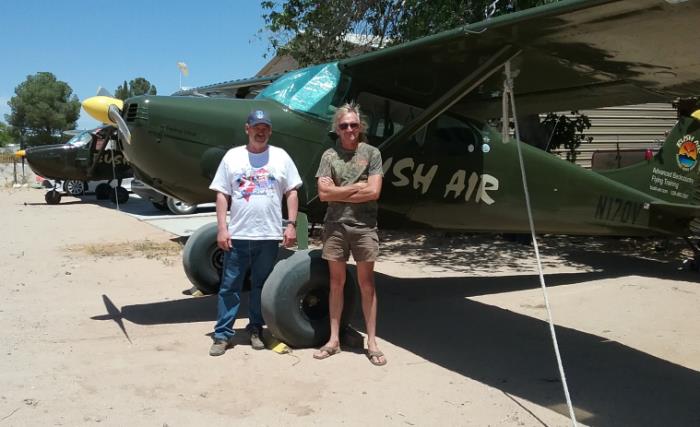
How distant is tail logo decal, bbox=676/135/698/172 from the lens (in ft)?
25.3

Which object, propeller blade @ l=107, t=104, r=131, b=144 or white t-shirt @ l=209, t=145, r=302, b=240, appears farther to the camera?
propeller blade @ l=107, t=104, r=131, b=144

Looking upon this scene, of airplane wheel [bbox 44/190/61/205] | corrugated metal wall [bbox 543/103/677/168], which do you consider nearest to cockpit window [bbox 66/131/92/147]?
airplane wheel [bbox 44/190/61/205]

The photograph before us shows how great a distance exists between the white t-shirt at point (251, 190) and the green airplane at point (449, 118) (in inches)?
15.3

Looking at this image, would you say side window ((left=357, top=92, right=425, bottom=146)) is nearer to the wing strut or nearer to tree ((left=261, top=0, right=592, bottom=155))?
the wing strut

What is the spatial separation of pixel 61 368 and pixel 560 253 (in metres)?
7.49

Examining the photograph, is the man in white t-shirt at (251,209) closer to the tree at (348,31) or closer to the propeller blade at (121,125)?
the propeller blade at (121,125)

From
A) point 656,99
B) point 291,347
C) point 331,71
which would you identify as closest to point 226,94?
point 331,71

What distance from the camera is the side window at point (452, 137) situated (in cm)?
571

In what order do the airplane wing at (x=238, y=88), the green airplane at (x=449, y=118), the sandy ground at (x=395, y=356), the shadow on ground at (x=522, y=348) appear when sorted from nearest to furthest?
the sandy ground at (x=395, y=356)
the shadow on ground at (x=522, y=348)
the green airplane at (x=449, y=118)
the airplane wing at (x=238, y=88)

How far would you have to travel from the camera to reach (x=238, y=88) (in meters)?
7.62

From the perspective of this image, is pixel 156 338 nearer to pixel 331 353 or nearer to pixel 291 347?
pixel 291 347

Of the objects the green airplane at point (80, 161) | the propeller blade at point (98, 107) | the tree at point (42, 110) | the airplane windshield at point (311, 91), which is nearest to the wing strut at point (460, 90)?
the airplane windshield at point (311, 91)

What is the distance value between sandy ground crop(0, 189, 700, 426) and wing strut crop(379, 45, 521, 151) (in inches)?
70.5

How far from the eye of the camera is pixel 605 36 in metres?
3.79
